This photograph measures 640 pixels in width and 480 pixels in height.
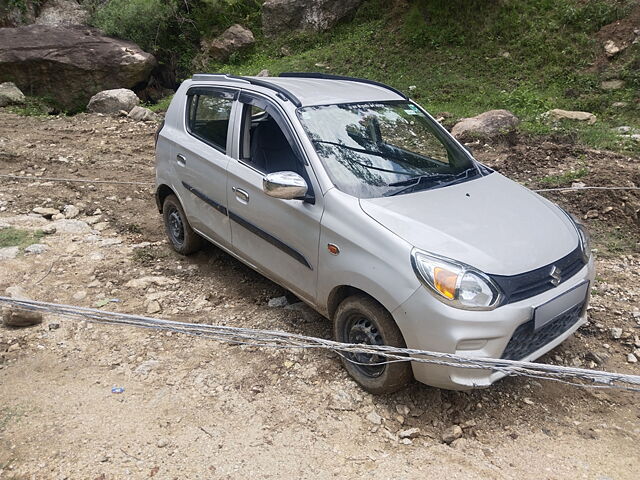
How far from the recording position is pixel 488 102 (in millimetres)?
9445

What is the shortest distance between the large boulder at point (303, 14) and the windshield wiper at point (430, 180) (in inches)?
456

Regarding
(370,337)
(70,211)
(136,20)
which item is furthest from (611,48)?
(136,20)

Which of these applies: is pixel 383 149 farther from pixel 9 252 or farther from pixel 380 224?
pixel 9 252

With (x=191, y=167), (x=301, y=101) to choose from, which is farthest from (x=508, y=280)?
(x=191, y=167)

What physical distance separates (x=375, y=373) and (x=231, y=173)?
186cm

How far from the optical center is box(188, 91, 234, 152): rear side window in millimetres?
4305

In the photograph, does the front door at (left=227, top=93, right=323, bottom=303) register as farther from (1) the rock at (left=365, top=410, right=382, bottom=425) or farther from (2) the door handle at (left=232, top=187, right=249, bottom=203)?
(1) the rock at (left=365, top=410, right=382, bottom=425)

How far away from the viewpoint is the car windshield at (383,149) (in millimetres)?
3516

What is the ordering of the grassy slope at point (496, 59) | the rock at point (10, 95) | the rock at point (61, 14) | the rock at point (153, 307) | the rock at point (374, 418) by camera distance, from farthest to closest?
the rock at point (61, 14) → the rock at point (10, 95) → the grassy slope at point (496, 59) → the rock at point (153, 307) → the rock at point (374, 418)

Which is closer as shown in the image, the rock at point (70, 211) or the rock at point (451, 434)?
the rock at point (451, 434)

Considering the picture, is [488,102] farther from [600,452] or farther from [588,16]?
[600,452]

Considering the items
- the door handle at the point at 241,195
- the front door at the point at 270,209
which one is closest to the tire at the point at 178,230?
the front door at the point at 270,209

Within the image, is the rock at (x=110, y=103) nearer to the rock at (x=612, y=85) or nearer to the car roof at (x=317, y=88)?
the car roof at (x=317, y=88)

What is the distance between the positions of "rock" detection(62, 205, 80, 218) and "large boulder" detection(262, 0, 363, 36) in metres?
9.87
